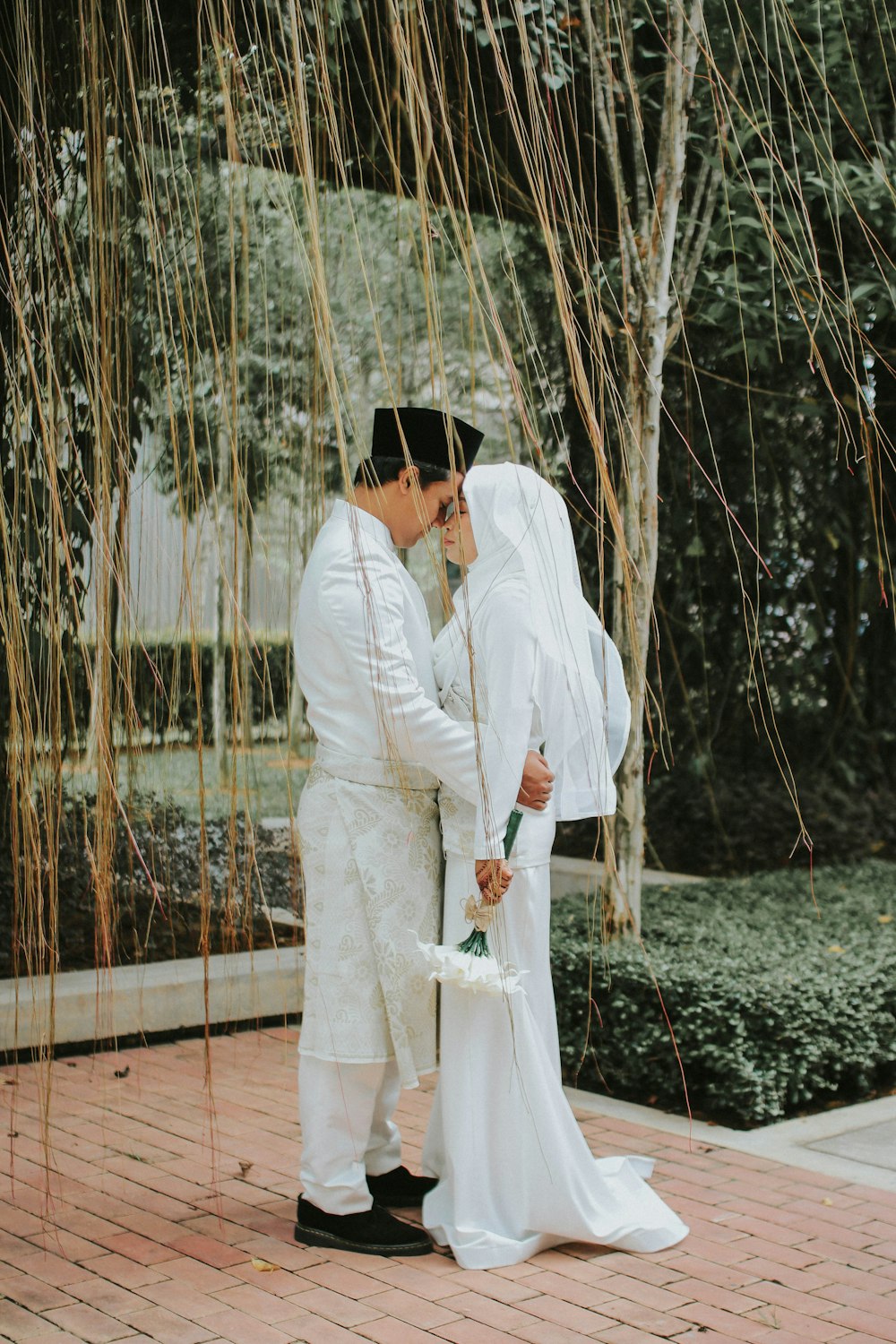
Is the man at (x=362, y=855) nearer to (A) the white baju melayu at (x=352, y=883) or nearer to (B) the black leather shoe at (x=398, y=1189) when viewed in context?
(A) the white baju melayu at (x=352, y=883)

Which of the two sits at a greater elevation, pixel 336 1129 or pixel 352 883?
pixel 352 883

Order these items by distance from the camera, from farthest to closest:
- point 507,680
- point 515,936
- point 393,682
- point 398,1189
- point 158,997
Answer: point 158,997, point 398,1189, point 515,936, point 507,680, point 393,682

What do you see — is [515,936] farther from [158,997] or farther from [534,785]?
[158,997]

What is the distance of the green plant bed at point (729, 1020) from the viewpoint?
4012 mm

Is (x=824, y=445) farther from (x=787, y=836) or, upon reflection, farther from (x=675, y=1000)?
(x=675, y=1000)

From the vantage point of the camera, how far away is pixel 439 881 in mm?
3035

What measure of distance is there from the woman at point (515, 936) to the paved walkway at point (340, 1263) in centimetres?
11

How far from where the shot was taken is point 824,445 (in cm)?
759

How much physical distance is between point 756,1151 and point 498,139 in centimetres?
405

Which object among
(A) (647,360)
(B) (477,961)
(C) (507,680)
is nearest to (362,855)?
(B) (477,961)

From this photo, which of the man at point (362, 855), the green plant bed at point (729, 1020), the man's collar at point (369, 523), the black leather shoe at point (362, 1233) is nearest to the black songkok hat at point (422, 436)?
the man at point (362, 855)

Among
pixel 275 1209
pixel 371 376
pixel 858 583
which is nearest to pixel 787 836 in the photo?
pixel 858 583

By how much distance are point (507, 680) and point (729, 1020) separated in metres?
1.69

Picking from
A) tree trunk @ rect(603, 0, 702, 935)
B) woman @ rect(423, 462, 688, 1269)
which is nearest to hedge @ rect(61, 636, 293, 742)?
tree trunk @ rect(603, 0, 702, 935)
